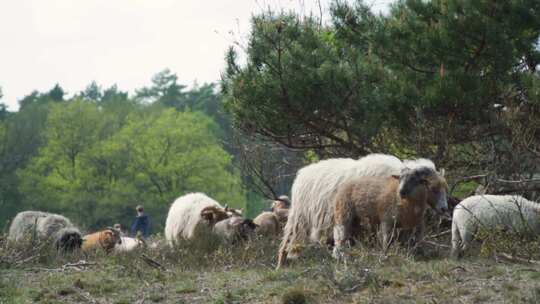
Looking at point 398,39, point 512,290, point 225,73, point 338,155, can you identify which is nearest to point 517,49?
point 398,39

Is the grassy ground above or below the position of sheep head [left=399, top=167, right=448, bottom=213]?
below

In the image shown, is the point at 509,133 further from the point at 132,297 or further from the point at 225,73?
the point at 132,297

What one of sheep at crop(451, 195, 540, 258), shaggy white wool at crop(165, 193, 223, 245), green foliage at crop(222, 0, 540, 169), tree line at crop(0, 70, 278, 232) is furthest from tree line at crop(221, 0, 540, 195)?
tree line at crop(0, 70, 278, 232)

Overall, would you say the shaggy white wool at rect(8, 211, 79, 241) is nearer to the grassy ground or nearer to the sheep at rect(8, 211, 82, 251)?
the sheep at rect(8, 211, 82, 251)

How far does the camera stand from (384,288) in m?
8.42

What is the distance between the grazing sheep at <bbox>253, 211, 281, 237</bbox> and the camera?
1633cm

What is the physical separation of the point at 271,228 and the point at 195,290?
7194 millimetres

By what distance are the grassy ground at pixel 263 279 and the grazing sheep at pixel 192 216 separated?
2941mm

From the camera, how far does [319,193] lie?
1198cm

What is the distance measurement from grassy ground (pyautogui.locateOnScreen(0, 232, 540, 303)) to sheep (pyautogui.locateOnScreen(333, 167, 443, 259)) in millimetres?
436

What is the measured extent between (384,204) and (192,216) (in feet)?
21.6

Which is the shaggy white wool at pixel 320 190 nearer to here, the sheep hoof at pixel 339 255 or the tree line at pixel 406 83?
the sheep hoof at pixel 339 255

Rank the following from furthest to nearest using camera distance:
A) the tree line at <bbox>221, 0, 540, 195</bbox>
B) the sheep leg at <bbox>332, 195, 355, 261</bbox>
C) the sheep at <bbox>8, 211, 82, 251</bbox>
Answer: the sheep at <bbox>8, 211, 82, 251</bbox> → the tree line at <bbox>221, 0, 540, 195</bbox> → the sheep leg at <bbox>332, 195, 355, 261</bbox>

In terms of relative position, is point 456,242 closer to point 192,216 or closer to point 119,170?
point 192,216
